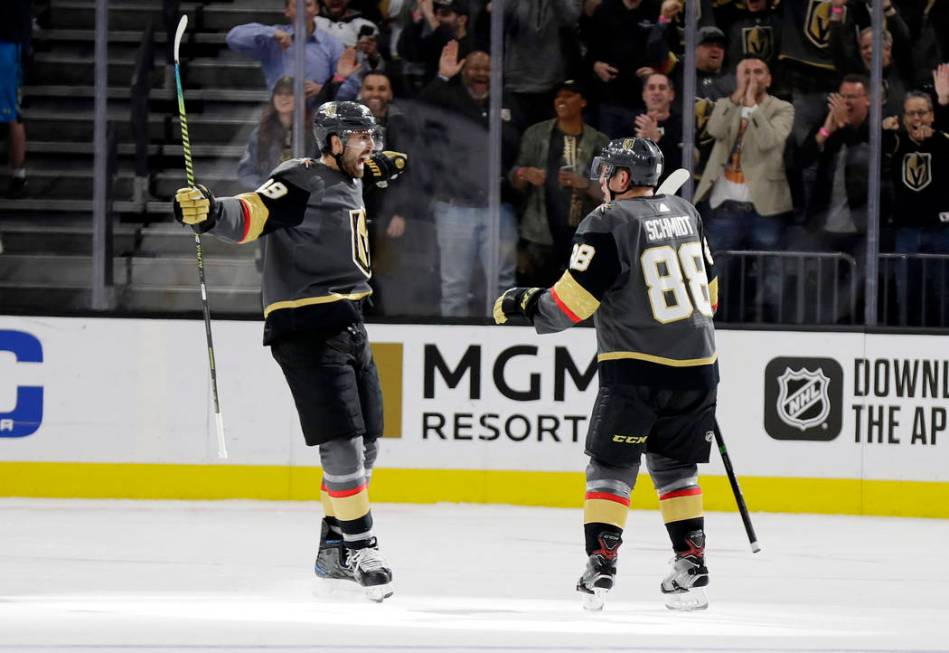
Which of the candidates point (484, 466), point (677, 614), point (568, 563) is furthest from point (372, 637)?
point (484, 466)

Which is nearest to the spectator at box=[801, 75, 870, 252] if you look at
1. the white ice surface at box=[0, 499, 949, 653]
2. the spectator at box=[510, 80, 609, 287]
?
the spectator at box=[510, 80, 609, 287]

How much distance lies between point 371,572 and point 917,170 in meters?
3.58

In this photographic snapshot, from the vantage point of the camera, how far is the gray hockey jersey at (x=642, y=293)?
A: 177 inches

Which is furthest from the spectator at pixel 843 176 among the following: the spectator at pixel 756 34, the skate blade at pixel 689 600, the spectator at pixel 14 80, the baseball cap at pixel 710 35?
the spectator at pixel 14 80

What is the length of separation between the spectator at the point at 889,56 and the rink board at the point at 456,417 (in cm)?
110

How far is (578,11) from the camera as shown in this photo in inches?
287

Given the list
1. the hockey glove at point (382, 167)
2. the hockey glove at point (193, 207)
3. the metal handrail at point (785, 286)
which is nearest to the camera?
the hockey glove at point (193, 207)

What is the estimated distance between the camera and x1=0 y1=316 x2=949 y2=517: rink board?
6.91 m

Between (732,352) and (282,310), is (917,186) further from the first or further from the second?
(282,310)

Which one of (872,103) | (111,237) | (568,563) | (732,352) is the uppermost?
(872,103)

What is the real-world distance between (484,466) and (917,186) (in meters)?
2.24

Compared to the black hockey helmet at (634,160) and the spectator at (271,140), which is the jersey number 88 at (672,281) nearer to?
the black hockey helmet at (634,160)

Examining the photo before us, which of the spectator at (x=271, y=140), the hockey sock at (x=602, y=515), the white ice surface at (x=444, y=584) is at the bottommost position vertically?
the white ice surface at (x=444, y=584)

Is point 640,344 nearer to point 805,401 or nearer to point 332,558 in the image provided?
point 332,558
